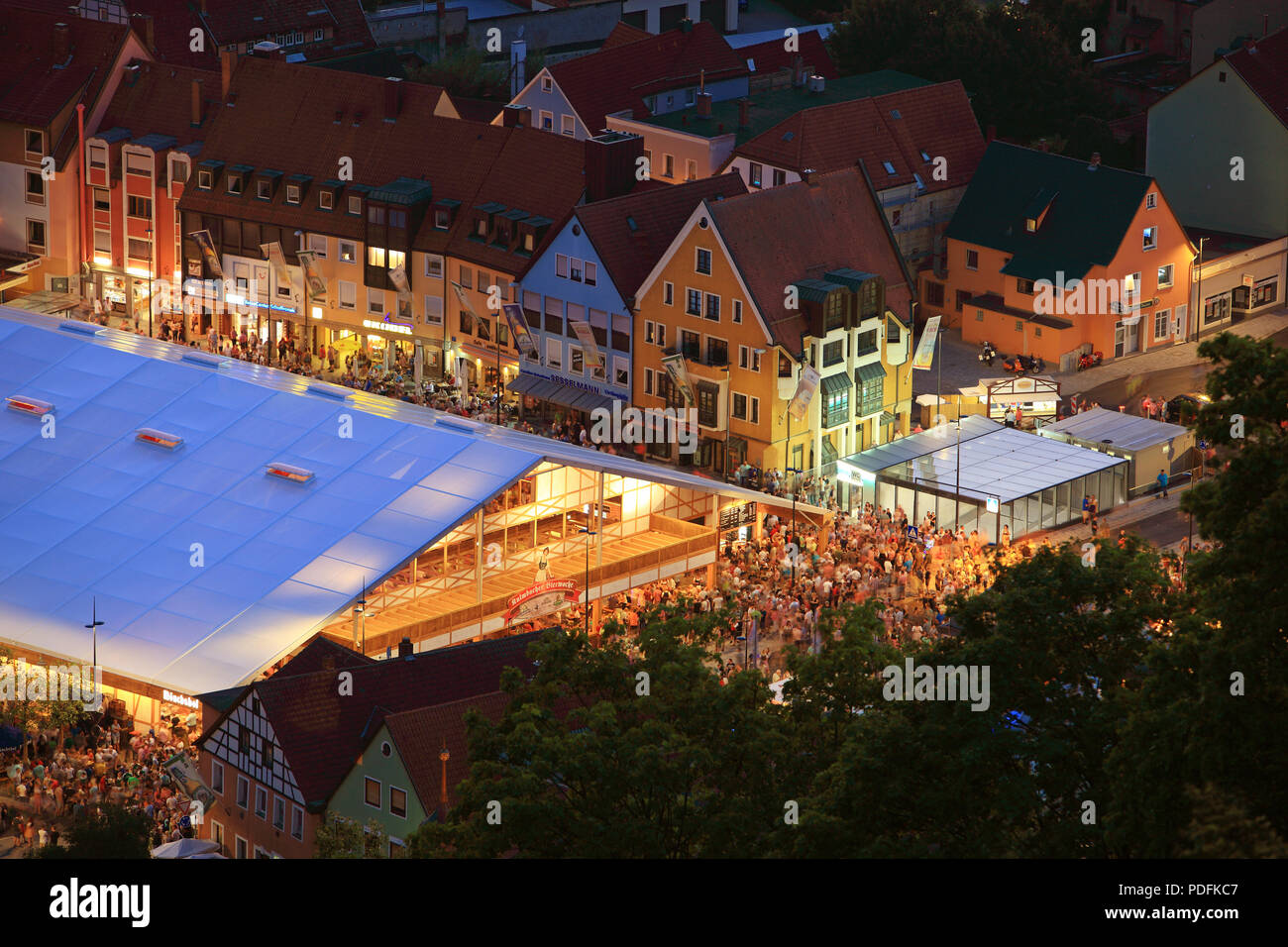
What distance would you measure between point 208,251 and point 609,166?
795 inches

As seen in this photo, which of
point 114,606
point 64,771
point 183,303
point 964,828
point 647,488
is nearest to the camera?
point 964,828

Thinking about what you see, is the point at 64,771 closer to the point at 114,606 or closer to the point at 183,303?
the point at 114,606

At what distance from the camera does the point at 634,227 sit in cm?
9312

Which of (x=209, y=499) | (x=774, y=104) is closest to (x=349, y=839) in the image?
(x=209, y=499)

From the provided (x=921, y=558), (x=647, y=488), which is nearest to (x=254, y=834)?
(x=647, y=488)

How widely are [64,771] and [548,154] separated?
44.2 m

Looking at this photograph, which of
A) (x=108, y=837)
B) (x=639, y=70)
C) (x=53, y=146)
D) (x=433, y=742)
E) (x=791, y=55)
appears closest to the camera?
(x=108, y=837)

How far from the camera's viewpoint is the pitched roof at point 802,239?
87.8 m

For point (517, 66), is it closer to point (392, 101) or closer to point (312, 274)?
point (392, 101)

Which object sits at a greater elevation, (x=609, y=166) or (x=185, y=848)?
(x=609, y=166)

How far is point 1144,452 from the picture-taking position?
3420 inches

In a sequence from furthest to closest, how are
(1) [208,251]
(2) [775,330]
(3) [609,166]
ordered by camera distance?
(1) [208,251], (3) [609,166], (2) [775,330]

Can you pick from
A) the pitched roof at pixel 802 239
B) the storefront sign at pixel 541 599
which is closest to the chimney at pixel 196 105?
the pitched roof at pixel 802 239

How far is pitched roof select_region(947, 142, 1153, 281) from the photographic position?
101062 millimetres
